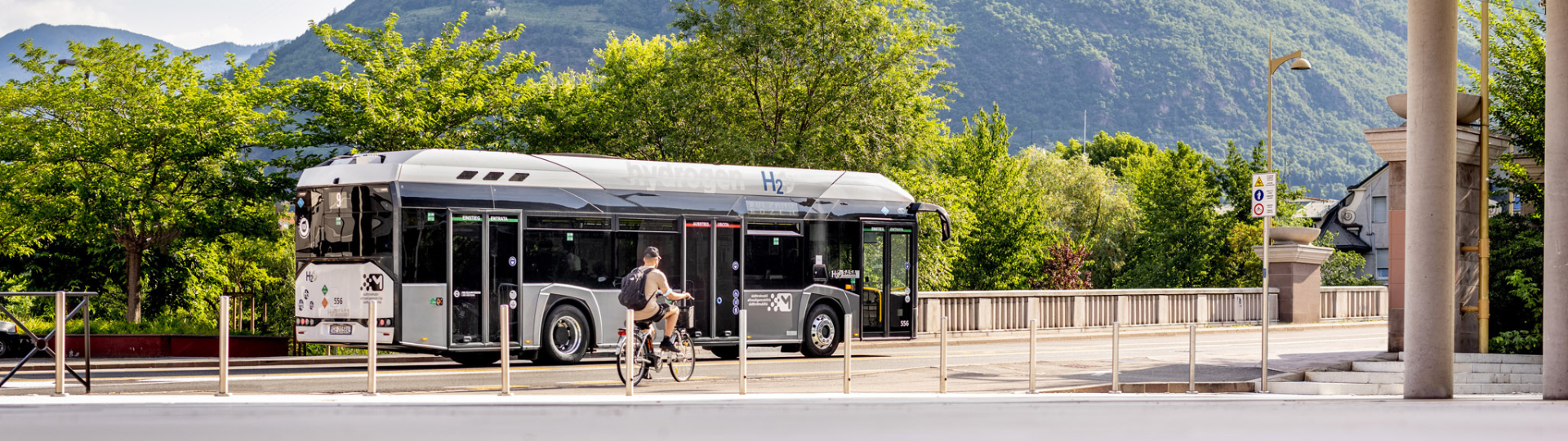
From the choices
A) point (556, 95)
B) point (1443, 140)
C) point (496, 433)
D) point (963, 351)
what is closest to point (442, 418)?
point (496, 433)

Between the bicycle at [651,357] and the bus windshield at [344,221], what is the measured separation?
4021 mm

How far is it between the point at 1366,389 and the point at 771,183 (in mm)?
8992

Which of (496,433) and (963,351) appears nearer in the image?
(496,433)

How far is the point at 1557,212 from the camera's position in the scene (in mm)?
11734

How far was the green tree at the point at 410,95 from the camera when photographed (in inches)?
1078

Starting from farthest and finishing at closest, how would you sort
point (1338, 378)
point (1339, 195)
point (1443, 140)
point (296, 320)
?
point (1339, 195)
point (296, 320)
point (1338, 378)
point (1443, 140)

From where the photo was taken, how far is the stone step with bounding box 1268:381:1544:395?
49.4 feet

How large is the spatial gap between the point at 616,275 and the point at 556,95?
14.2 metres

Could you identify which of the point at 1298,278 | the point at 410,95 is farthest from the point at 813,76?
the point at 1298,278

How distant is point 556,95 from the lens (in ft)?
105

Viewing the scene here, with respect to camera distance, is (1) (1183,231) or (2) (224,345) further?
(1) (1183,231)

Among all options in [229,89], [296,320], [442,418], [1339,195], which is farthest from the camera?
[1339,195]

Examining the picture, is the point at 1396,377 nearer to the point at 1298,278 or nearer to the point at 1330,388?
the point at 1330,388

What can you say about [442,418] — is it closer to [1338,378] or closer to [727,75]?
[1338,378]
